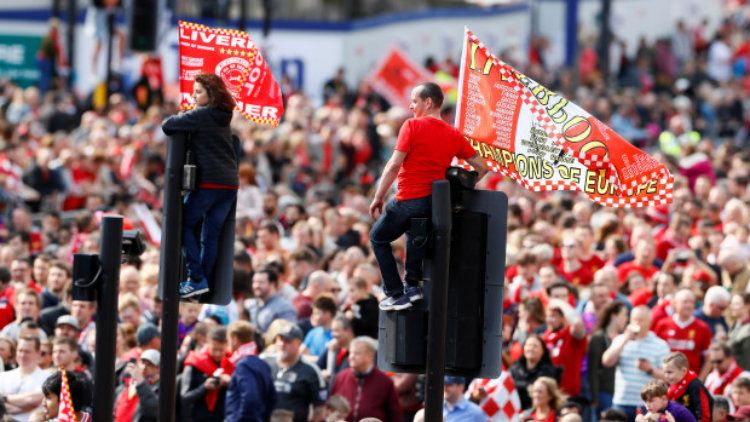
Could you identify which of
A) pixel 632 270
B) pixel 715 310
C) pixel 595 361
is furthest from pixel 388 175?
pixel 632 270

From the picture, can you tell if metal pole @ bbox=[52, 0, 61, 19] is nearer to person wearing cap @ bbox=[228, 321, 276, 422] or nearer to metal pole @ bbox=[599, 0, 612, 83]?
metal pole @ bbox=[599, 0, 612, 83]

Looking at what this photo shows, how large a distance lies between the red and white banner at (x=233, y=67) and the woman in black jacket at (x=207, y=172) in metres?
0.33

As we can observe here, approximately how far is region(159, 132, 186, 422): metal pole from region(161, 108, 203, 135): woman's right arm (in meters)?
0.04

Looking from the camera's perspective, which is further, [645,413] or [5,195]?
[5,195]

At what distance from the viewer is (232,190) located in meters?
9.89

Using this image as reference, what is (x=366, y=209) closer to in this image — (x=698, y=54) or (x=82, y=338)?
(x=82, y=338)

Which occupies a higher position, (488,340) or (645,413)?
(488,340)

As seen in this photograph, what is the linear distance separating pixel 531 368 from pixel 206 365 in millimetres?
2649

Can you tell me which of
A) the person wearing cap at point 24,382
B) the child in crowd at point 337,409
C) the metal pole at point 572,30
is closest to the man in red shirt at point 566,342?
the child in crowd at point 337,409

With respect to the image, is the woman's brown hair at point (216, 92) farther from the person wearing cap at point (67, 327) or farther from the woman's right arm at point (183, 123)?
the person wearing cap at point (67, 327)

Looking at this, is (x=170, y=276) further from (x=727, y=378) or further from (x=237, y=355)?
(x=727, y=378)

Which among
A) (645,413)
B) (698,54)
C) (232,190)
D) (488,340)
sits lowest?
(645,413)

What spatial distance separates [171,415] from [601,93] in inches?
1084

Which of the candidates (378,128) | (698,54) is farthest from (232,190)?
(698,54)
